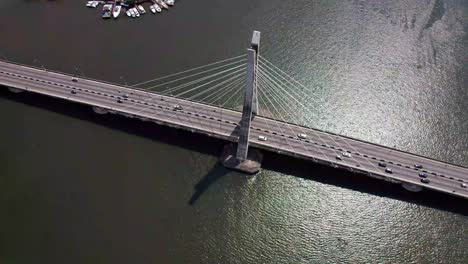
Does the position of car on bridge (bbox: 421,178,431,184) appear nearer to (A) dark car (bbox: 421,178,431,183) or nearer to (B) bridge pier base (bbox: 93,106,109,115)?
(A) dark car (bbox: 421,178,431,183)

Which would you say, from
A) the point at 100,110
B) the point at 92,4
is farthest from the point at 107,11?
the point at 100,110

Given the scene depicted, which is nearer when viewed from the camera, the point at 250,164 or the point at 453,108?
the point at 250,164

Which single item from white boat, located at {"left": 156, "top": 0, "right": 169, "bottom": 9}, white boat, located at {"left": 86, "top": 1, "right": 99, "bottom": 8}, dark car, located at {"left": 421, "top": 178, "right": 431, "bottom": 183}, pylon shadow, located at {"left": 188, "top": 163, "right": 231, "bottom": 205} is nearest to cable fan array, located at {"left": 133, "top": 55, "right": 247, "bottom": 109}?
pylon shadow, located at {"left": 188, "top": 163, "right": 231, "bottom": 205}

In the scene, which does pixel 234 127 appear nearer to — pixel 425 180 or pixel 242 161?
pixel 242 161

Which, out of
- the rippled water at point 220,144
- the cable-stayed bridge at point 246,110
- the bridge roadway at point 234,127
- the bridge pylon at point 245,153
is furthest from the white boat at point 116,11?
the bridge pylon at point 245,153

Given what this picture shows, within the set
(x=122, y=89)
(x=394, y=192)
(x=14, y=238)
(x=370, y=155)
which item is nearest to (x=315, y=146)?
(x=370, y=155)

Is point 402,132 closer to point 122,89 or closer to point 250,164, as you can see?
point 250,164

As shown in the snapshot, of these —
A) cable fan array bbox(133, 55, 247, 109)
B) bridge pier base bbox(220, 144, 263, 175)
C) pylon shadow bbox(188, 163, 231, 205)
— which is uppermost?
cable fan array bbox(133, 55, 247, 109)
